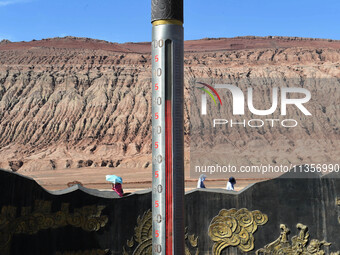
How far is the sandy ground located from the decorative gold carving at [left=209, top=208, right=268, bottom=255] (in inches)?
1196

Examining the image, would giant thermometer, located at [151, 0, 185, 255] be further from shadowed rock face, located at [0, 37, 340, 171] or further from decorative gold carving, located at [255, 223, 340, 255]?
shadowed rock face, located at [0, 37, 340, 171]

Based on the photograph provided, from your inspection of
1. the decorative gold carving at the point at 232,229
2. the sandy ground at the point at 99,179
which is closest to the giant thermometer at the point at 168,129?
the decorative gold carving at the point at 232,229

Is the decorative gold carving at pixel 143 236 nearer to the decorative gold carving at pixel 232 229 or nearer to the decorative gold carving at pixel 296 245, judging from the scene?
the decorative gold carving at pixel 232 229

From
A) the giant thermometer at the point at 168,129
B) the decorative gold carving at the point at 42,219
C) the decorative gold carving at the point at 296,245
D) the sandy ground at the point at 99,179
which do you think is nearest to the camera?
the giant thermometer at the point at 168,129

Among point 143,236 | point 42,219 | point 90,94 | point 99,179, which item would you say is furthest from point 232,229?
point 90,94

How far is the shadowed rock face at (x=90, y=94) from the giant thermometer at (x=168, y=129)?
4457 centimetres

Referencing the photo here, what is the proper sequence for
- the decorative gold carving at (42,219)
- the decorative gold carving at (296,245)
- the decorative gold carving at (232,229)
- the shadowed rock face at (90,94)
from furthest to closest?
the shadowed rock face at (90,94)
the decorative gold carving at (232,229)
the decorative gold carving at (296,245)
the decorative gold carving at (42,219)

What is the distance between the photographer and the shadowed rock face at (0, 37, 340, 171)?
56906 mm

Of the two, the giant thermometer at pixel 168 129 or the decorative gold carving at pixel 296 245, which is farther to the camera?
the decorative gold carving at pixel 296 245

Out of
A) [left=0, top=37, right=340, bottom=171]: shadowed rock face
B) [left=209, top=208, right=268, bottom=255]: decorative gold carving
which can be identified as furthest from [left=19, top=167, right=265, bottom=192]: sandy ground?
[left=209, top=208, right=268, bottom=255]: decorative gold carving

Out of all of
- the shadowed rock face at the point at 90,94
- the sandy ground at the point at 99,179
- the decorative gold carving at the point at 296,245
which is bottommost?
the decorative gold carving at the point at 296,245

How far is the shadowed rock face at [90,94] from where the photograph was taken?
187 ft

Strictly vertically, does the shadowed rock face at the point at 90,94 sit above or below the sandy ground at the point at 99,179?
above

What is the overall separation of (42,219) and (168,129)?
3107 millimetres
